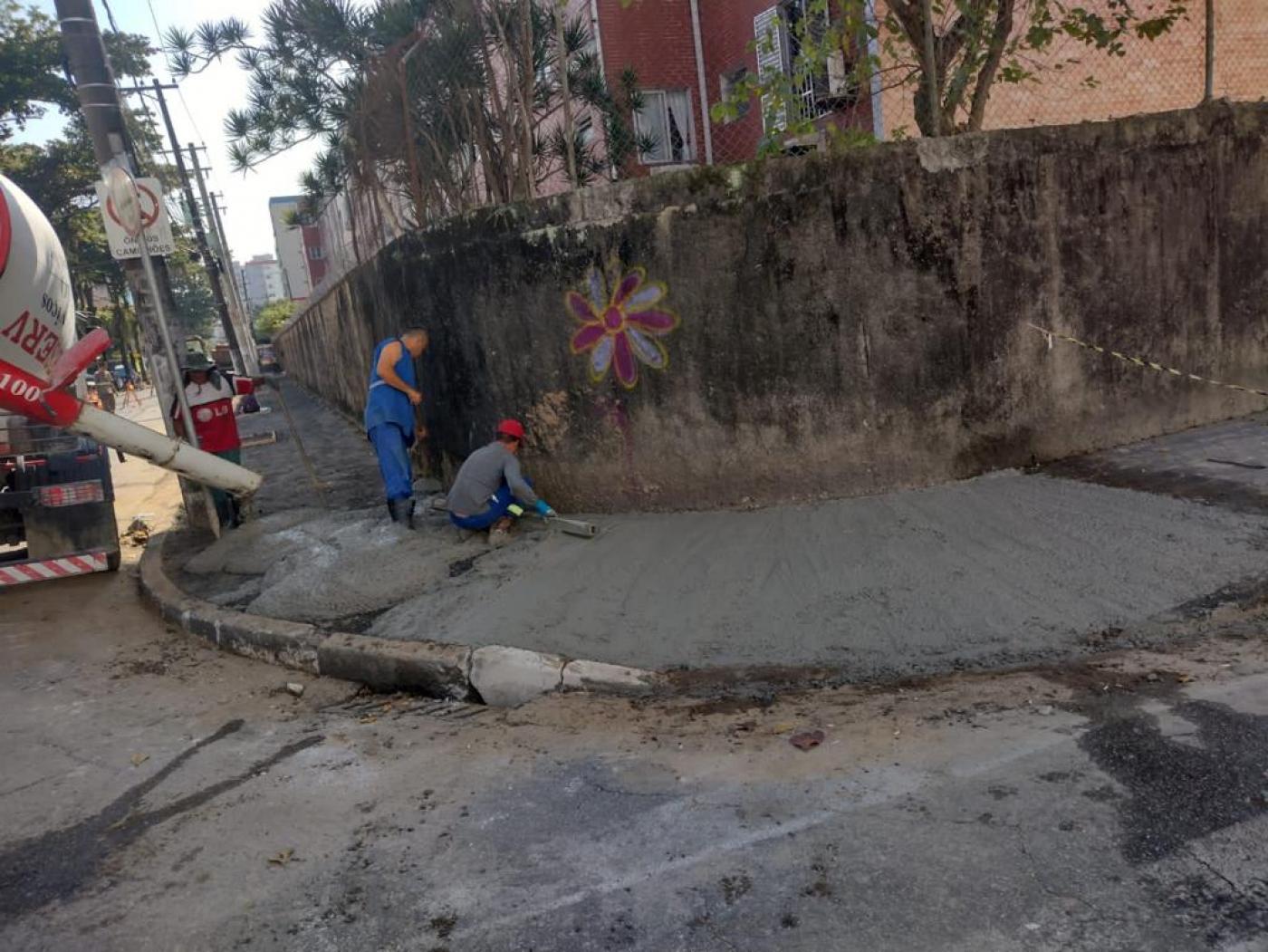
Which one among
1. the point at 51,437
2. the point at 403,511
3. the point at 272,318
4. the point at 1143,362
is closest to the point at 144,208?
the point at 51,437

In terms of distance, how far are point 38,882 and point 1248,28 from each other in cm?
1628

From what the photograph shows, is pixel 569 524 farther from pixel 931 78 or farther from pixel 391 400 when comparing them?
pixel 931 78

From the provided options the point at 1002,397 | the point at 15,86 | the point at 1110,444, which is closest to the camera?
the point at 1002,397

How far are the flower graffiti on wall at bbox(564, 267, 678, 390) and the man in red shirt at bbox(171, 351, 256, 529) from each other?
379 cm

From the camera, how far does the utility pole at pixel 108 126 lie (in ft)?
25.1

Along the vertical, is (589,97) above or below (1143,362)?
above

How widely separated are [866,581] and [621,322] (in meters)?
2.38

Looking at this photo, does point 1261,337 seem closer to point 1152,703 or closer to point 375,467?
point 1152,703

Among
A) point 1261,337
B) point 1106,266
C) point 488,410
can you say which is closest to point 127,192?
point 488,410

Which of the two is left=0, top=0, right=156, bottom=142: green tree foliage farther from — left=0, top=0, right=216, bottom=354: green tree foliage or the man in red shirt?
the man in red shirt

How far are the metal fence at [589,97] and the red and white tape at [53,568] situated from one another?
3.66 metres

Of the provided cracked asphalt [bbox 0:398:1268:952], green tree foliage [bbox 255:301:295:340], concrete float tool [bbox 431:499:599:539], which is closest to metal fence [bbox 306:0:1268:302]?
concrete float tool [bbox 431:499:599:539]

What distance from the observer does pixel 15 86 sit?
82.0ft

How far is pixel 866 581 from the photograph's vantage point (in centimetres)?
478
